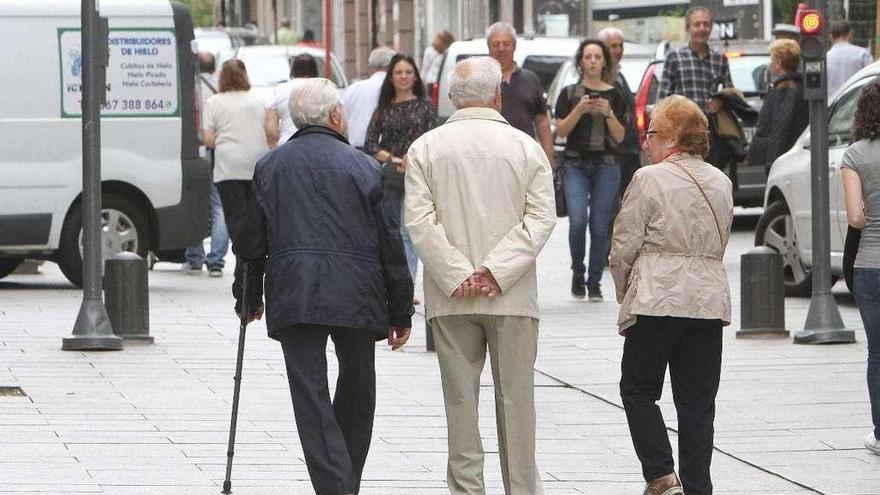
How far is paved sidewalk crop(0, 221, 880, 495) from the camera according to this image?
27.6 feet

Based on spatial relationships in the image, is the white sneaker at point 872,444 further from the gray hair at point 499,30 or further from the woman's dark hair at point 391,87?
the gray hair at point 499,30

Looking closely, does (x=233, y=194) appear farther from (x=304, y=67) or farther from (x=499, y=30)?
(x=499, y=30)

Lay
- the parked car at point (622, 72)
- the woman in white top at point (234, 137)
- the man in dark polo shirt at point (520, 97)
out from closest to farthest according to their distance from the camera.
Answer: the man in dark polo shirt at point (520, 97) → the woman in white top at point (234, 137) → the parked car at point (622, 72)

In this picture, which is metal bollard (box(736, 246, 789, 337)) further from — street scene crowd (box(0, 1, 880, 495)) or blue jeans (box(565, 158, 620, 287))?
street scene crowd (box(0, 1, 880, 495))

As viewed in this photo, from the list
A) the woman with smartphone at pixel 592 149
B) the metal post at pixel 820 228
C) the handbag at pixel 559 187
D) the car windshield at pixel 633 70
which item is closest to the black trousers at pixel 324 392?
the metal post at pixel 820 228

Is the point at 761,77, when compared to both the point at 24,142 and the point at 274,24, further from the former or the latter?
the point at 274,24

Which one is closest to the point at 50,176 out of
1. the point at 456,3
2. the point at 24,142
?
the point at 24,142

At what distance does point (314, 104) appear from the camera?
7617 millimetres

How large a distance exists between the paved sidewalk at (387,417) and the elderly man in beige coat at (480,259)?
2.23ft

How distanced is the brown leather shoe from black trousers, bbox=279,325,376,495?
1.10 meters

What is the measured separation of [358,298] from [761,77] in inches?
543

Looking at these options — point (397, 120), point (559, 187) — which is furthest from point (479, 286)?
point (559, 187)

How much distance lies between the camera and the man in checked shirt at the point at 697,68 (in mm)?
15891

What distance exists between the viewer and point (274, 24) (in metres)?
70.1
